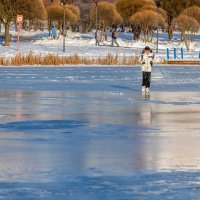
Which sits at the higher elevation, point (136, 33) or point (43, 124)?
point (43, 124)

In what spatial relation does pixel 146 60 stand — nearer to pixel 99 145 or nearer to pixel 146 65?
pixel 146 65

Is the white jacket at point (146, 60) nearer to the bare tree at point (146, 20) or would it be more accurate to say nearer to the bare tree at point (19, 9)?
the bare tree at point (19, 9)

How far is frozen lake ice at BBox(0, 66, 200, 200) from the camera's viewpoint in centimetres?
965

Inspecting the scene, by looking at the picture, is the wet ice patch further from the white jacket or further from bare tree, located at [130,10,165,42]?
bare tree, located at [130,10,165,42]

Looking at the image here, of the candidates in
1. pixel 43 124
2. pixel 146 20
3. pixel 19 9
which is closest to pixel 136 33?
pixel 146 20

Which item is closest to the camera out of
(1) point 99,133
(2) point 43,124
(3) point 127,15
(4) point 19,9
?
(1) point 99,133

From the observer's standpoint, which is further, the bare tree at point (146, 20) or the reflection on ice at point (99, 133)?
the bare tree at point (146, 20)

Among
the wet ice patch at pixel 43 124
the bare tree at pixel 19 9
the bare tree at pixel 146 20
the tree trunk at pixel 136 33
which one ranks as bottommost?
the tree trunk at pixel 136 33

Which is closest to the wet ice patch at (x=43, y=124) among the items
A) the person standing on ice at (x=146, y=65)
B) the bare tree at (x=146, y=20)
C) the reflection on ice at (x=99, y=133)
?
the reflection on ice at (x=99, y=133)

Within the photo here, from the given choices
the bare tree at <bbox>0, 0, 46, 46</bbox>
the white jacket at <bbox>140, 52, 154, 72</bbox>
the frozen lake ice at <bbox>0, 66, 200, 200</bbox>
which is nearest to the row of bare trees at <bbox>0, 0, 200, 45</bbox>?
the bare tree at <bbox>0, 0, 46, 46</bbox>

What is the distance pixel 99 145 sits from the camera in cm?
1339

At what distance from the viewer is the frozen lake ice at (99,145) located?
9.65 metres

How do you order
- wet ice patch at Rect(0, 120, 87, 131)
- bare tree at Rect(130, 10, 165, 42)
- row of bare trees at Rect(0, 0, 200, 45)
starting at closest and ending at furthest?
wet ice patch at Rect(0, 120, 87, 131)
row of bare trees at Rect(0, 0, 200, 45)
bare tree at Rect(130, 10, 165, 42)

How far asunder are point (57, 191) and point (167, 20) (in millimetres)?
82378
